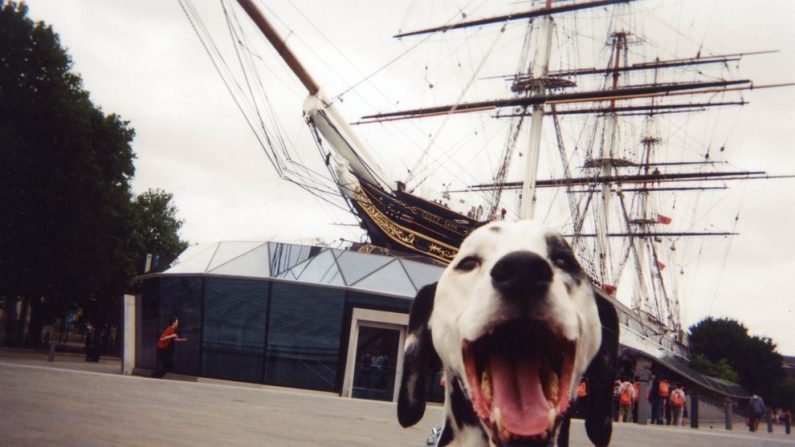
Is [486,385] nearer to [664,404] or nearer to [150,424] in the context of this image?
[150,424]

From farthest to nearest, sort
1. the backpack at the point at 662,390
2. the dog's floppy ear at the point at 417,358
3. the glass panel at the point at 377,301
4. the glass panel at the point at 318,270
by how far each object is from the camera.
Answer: the backpack at the point at 662,390 → the glass panel at the point at 318,270 → the glass panel at the point at 377,301 → the dog's floppy ear at the point at 417,358

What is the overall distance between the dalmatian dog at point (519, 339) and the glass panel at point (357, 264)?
17.7 meters

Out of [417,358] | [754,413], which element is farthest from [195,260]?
[754,413]

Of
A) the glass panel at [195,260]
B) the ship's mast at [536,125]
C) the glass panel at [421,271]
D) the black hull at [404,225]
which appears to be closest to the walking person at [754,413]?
the ship's mast at [536,125]

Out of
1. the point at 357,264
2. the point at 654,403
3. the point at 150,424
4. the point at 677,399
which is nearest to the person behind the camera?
the point at 150,424

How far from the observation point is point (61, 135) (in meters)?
25.8

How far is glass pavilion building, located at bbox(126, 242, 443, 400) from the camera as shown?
61.9 ft

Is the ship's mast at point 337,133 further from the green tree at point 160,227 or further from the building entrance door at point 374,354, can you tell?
the green tree at point 160,227

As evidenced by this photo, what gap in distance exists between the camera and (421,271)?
70.9 feet

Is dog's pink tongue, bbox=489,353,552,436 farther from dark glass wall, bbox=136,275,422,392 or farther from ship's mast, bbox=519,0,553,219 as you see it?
ship's mast, bbox=519,0,553,219

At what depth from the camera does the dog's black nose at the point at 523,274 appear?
5.71 feet

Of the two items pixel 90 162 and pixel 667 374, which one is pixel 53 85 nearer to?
pixel 90 162

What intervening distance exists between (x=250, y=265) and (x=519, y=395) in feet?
62.4

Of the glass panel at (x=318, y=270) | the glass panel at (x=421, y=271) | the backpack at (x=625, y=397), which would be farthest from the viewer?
the glass panel at (x=421, y=271)
